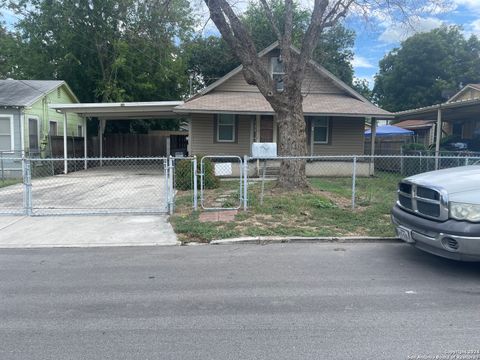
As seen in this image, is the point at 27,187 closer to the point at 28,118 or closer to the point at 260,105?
the point at 260,105

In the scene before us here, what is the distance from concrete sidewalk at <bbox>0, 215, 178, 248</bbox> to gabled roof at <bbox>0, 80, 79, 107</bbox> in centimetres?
1067

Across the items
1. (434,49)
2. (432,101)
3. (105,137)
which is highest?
(434,49)

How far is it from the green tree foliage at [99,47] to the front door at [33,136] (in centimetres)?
612

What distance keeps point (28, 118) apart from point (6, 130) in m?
1.09

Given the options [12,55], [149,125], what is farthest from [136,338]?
[12,55]

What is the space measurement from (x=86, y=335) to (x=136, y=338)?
47 centimetres

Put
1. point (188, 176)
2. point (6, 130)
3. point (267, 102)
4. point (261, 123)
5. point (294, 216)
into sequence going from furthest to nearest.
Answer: point (261, 123) → point (6, 130) → point (267, 102) → point (188, 176) → point (294, 216)

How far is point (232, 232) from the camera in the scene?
7277mm

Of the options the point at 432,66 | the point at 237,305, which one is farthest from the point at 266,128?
the point at 432,66

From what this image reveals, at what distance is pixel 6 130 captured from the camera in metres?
17.5

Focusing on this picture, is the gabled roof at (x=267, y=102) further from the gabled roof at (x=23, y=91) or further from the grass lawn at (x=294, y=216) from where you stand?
the gabled roof at (x=23, y=91)

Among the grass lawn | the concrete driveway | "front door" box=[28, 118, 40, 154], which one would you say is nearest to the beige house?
the concrete driveway

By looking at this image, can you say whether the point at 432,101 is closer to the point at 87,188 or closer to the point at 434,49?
the point at 434,49

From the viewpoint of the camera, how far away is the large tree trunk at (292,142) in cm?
1067
